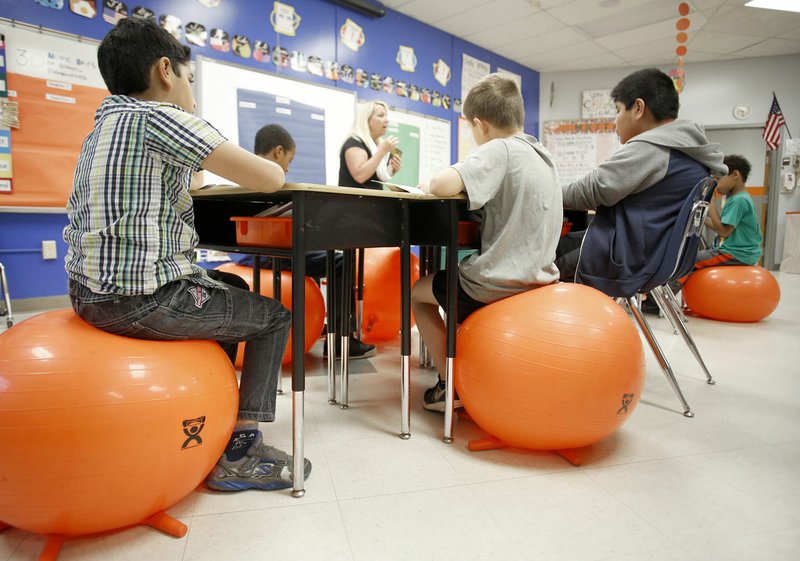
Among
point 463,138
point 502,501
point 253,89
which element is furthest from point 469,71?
point 502,501

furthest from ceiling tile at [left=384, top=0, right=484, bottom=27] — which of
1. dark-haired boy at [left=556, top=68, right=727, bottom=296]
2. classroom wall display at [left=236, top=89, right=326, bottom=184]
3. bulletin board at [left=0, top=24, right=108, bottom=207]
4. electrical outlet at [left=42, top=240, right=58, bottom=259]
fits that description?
electrical outlet at [left=42, top=240, right=58, bottom=259]

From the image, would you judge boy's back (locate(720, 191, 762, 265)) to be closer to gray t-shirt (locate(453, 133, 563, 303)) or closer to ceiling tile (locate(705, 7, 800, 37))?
ceiling tile (locate(705, 7, 800, 37))

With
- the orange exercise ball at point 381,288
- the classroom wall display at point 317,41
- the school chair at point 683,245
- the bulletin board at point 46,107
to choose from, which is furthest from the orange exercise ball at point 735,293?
the bulletin board at point 46,107

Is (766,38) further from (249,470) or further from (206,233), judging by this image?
(249,470)

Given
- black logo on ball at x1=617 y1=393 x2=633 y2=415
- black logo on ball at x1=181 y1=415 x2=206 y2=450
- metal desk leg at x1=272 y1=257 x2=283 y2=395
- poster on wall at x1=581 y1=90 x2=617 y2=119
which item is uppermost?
poster on wall at x1=581 y1=90 x2=617 y2=119

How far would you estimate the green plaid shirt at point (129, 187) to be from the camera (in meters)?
0.96

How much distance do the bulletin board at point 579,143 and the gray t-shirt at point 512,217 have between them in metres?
5.39

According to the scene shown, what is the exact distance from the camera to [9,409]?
821mm

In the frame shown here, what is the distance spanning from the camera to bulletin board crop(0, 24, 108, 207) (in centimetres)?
283

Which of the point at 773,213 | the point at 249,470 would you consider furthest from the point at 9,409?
the point at 773,213

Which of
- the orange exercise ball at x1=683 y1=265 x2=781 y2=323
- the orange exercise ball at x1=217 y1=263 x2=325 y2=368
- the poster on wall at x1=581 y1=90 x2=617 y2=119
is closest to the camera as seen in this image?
the orange exercise ball at x1=217 y1=263 x2=325 y2=368

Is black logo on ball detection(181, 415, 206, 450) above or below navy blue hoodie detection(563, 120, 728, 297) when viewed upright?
below

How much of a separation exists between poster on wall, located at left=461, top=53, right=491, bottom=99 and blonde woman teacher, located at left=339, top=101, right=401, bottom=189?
306 centimetres

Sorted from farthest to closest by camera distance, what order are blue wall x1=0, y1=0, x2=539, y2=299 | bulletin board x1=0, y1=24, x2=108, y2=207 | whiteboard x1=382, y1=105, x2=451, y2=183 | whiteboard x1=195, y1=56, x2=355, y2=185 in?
whiteboard x1=382, y1=105, x2=451, y2=183
whiteboard x1=195, y1=56, x2=355, y2=185
blue wall x1=0, y1=0, x2=539, y2=299
bulletin board x1=0, y1=24, x2=108, y2=207
